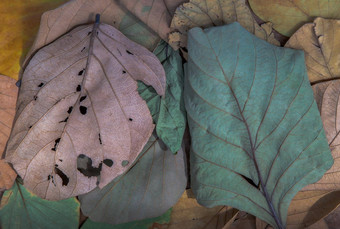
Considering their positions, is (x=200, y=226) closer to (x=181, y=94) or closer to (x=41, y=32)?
(x=181, y=94)

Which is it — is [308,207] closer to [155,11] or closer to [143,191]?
[143,191]

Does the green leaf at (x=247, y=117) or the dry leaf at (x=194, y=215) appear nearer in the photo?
the green leaf at (x=247, y=117)

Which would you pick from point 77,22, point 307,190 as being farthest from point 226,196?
point 77,22

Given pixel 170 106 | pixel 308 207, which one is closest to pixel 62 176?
pixel 170 106

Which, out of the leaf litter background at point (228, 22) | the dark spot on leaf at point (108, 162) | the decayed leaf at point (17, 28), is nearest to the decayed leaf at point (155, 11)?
the leaf litter background at point (228, 22)

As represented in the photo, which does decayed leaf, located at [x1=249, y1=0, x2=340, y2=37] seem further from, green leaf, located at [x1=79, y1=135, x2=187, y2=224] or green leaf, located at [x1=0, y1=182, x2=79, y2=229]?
green leaf, located at [x1=0, y1=182, x2=79, y2=229]

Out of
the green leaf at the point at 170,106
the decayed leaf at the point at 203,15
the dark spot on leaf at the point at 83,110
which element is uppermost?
the decayed leaf at the point at 203,15

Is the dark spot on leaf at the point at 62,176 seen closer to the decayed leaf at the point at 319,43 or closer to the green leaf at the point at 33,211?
the green leaf at the point at 33,211
